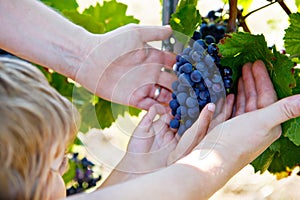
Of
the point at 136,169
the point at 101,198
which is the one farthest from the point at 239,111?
the point at 101,198

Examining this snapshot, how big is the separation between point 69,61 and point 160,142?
0.27 meters

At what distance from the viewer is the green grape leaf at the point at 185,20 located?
121 cm

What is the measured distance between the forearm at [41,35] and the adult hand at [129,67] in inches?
1.2

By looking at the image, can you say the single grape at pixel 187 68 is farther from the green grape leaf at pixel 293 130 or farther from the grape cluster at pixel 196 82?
the green grape leaf at pixel 293 130

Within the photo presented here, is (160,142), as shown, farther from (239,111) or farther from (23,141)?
(23,141)

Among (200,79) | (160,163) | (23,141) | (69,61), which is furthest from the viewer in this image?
(69,61)

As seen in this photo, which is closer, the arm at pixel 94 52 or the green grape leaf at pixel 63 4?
the arm at pixel 94 52

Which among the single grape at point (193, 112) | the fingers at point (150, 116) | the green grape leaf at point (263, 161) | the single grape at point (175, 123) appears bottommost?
the green grape leaf at point (263, 161)

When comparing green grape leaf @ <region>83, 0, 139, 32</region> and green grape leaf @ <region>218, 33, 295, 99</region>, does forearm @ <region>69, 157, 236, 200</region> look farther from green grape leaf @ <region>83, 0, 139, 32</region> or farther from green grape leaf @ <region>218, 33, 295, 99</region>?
green grape leaf @ <region>83, 0, 139, 32</region>

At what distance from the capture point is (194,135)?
3.72 feet

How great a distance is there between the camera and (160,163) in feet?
3.95

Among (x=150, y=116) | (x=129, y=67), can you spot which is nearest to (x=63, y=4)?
(x=129, y=67)

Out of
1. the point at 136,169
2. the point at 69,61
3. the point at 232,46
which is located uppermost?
the point at 232,46

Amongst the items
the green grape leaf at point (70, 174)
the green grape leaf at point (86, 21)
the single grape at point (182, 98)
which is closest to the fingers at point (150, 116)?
the single grape at point (182, 98)
